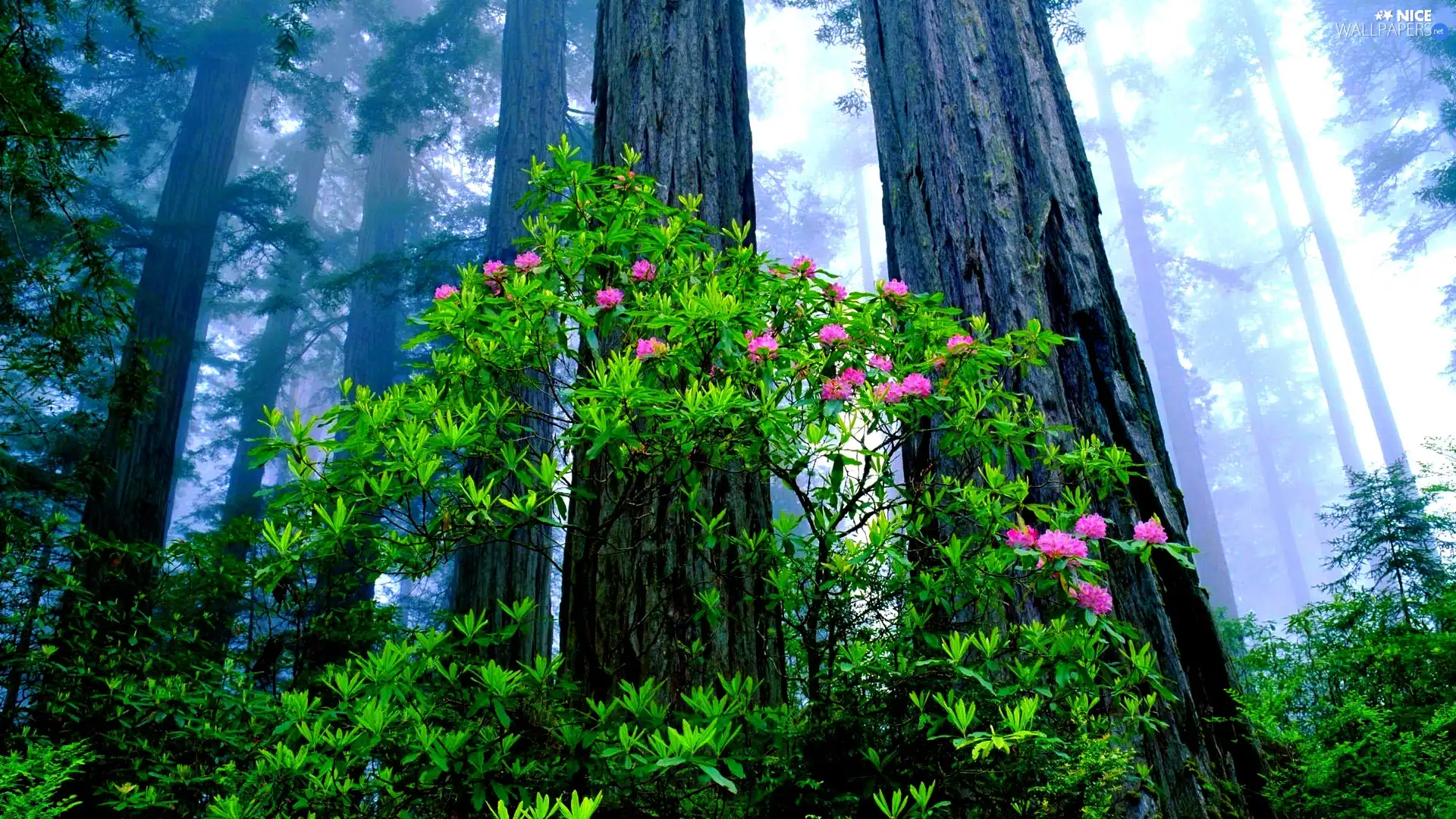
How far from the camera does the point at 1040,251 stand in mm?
3080

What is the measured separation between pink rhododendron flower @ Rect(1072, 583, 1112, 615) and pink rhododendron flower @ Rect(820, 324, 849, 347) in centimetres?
80

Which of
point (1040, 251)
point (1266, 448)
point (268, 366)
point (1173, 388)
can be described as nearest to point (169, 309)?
point (268, 366)

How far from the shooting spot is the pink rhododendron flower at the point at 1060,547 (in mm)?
1752

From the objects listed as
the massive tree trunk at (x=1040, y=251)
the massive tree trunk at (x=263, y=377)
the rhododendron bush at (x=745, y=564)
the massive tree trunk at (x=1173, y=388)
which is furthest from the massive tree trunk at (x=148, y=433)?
the massive tree trunk at (x=1173, y=388)

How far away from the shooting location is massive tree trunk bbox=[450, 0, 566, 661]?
19.6 ft

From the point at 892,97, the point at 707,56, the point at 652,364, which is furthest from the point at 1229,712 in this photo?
the point at 707,56

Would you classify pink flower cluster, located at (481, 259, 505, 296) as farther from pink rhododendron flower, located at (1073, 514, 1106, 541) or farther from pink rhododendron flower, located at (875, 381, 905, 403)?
pink rhododendron flower, located at (1073, 514, 1106, 541)

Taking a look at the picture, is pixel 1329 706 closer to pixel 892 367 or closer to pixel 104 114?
pixel 892 367

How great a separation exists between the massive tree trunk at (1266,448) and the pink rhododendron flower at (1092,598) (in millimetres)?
35491

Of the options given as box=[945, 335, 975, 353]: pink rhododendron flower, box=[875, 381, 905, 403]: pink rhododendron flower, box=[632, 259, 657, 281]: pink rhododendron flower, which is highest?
box=[632, 259, 657, 281]: pink rhododendron flower

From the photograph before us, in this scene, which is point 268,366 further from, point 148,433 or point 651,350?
point 651,350

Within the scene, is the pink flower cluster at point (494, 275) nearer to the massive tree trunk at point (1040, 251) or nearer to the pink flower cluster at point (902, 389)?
the pink flower cluster at point (902, 389)

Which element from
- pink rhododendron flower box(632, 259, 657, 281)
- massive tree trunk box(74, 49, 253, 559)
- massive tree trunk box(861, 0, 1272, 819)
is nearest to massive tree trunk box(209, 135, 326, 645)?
massive tree trunk box(74, 49, 253, 559)

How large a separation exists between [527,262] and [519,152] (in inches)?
262
